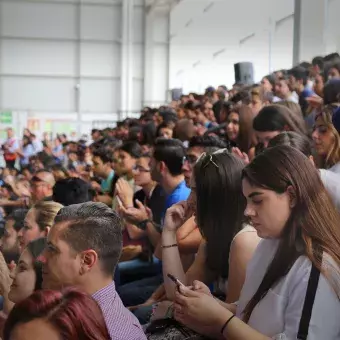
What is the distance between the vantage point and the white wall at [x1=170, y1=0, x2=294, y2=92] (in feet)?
39.5

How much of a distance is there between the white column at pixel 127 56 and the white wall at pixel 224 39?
1.27 m

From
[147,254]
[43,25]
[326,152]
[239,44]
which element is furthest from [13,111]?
[326,152]

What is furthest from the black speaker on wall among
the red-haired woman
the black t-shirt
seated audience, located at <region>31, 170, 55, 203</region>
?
the red-haired woman

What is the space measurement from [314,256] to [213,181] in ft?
2.73

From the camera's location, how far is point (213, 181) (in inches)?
104

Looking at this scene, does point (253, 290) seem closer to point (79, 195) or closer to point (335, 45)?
point (79, 195)

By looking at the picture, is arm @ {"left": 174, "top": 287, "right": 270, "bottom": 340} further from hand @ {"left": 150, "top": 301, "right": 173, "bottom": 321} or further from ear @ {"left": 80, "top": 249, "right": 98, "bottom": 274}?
hand @ {"left": 150, "top": 301, "right": 173, "bottom": 321}

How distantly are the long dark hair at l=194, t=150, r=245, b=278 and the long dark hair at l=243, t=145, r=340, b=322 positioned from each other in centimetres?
59

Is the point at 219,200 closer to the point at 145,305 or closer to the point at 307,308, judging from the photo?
the point at 307,308

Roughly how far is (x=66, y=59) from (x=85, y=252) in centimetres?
1880

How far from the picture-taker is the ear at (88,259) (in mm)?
2232

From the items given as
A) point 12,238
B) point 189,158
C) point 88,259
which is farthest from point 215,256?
point 12,238

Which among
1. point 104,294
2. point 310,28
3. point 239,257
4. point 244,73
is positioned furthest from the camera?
point 244,73

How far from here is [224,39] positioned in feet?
51.7
